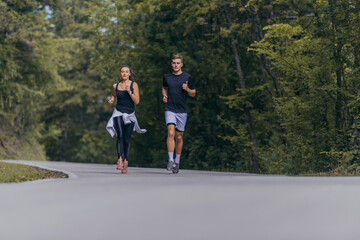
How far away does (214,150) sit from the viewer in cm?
2466

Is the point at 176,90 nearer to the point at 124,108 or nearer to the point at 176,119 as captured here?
the point at 176,119

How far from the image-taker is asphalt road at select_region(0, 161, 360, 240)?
239 inches

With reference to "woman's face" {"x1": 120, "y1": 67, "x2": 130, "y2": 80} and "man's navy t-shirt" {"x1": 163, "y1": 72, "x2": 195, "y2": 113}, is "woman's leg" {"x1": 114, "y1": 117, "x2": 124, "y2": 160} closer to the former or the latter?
"woman's face" {"x1": 120, "y1": 67, "x2": 130, "y2": 80}

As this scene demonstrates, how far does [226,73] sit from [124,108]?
11113 millimetres

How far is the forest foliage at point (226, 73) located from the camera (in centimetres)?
1474

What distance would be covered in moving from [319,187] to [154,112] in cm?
1989

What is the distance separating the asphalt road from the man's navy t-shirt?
14.1ft

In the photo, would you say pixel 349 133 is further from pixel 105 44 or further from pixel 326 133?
pixel 105 44

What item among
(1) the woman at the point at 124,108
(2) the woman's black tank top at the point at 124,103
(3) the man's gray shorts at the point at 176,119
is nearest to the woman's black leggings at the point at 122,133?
(1) the woman at the point at 124,108

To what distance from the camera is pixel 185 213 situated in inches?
273

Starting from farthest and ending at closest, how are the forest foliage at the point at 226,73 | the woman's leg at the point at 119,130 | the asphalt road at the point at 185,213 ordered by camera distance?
1. the forest foliage at the point at 226,73
2. the woman's leg at the point at 119,130
3. the asphalt road at the point at 185,213

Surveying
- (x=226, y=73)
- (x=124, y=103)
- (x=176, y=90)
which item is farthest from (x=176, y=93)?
(x=226, y=73)

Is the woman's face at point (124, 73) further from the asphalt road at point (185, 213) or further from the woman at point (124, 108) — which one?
the asphalt road at point (185, 213)

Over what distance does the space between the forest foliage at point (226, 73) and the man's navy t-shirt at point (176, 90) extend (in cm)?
342
